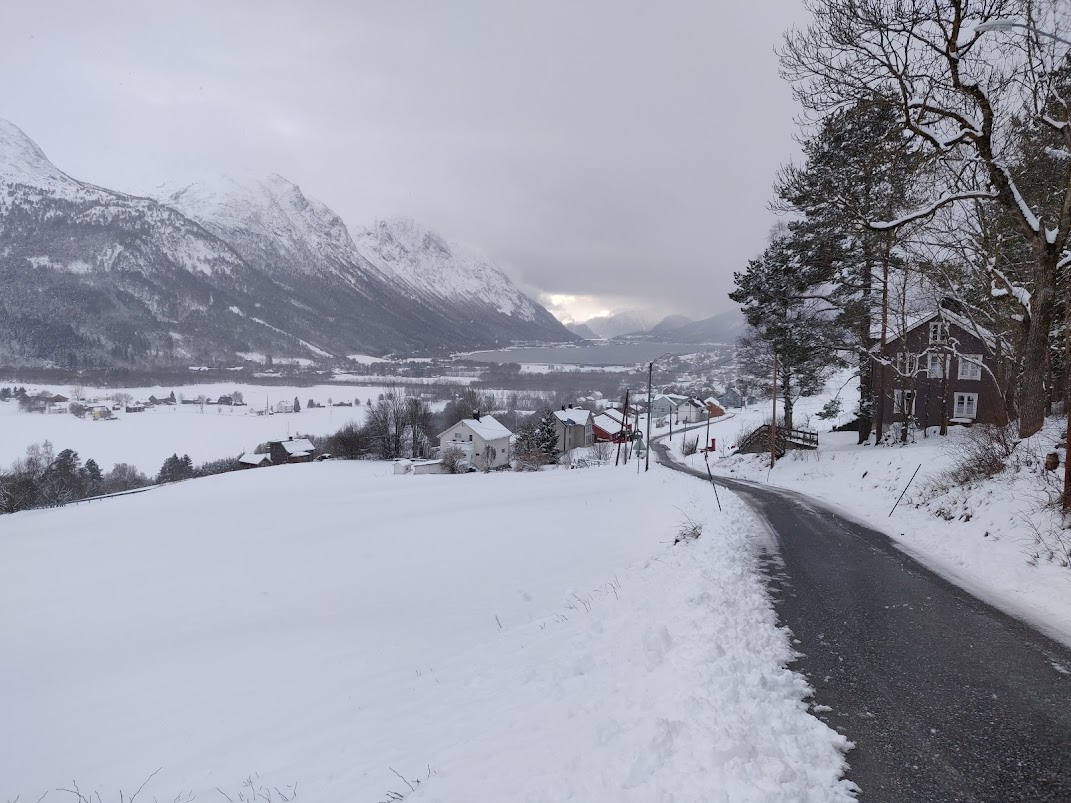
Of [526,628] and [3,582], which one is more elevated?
[526,628]

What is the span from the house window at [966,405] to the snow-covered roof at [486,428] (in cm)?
4522

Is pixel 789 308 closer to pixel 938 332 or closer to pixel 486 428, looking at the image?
pixel 938 332

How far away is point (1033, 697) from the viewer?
4.85 metres

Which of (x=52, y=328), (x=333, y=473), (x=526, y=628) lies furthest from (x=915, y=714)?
(x=52, y=328)

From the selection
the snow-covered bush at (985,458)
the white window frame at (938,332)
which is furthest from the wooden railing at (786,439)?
the snow-covered bush at (985,458)

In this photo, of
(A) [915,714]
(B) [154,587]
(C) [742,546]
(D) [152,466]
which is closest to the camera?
(A) [915,714]

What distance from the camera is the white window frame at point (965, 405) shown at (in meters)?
31.8

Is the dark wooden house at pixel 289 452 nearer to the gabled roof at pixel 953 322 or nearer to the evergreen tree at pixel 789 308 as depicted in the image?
the evergreen tree at pixel 789 308

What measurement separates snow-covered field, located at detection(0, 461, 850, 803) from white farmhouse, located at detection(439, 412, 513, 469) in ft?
143

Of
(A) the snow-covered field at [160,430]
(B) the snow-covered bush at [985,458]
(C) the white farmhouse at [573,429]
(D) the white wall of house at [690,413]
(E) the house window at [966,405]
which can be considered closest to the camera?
(B) the snow-covered bush at [985,458]

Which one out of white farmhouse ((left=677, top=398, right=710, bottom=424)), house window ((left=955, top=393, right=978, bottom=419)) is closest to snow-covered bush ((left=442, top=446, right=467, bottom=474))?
house window ((left=955, top=393, right=978, bottom=419))

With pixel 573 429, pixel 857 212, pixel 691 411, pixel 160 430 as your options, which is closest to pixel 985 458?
pixel 857 212

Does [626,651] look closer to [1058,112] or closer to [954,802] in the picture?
[954,802]

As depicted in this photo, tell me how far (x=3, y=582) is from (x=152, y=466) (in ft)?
236
